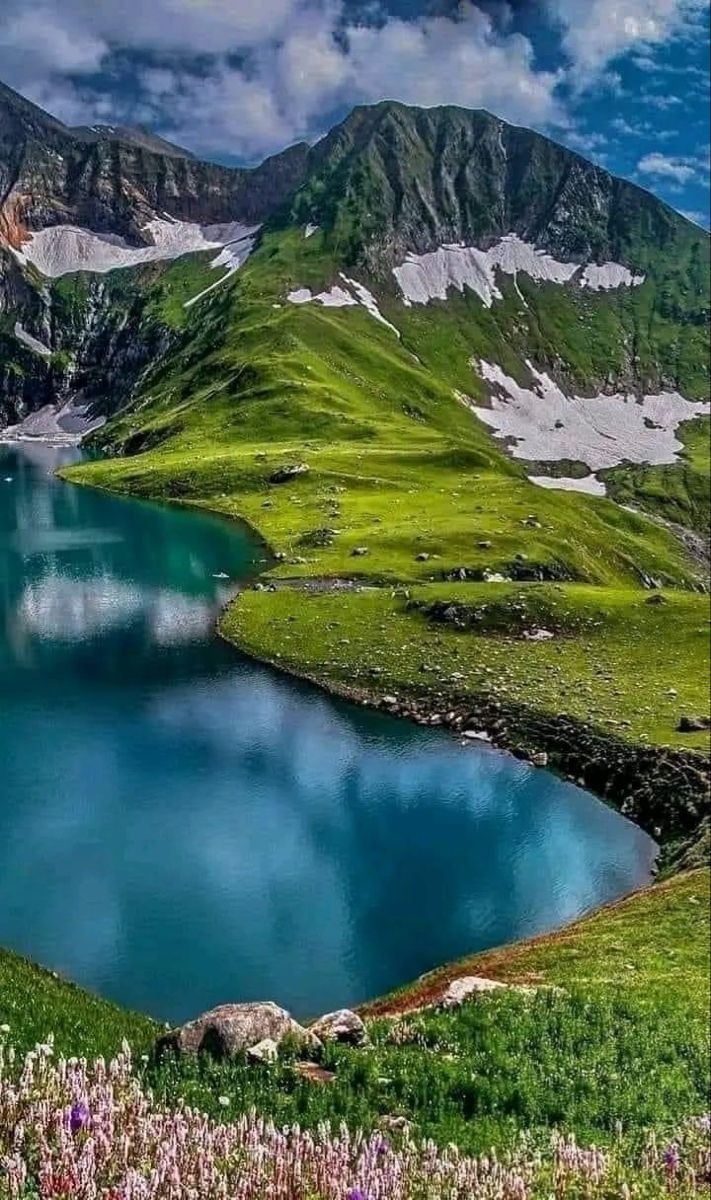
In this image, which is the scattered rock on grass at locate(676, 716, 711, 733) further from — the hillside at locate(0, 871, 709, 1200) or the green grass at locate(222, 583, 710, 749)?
the hillside at locate(0, 871, 709, 1200)

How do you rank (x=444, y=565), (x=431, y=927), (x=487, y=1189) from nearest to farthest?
(x=487, y=1189) → (x=431, y=927) → (x=444, y=565)

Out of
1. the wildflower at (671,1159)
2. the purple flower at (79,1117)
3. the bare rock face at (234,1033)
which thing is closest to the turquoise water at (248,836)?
the bare rock face at (234,1033)

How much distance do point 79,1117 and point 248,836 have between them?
40.9 m

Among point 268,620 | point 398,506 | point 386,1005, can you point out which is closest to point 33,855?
point 386,1005

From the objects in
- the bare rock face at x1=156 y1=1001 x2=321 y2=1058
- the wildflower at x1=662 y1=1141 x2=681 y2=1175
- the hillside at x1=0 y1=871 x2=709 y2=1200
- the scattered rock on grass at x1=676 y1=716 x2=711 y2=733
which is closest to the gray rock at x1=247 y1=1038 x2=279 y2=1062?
the bare rock face at x1=156 y1=1001 x2=321 y2=1058

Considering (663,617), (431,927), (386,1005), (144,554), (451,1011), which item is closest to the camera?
(451,1011)

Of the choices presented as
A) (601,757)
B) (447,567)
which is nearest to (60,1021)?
(601,757)

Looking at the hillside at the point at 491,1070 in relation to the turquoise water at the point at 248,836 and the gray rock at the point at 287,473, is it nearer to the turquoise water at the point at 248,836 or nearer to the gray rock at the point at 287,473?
the turquoise water at the point at 248,836

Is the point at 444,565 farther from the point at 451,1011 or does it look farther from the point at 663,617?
the point at 451,1011

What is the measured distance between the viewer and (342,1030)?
18844 mm

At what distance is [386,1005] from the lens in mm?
30547

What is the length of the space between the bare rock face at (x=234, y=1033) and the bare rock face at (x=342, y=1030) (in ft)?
3.62

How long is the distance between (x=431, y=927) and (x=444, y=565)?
67.3m

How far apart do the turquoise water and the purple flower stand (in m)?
27.6
